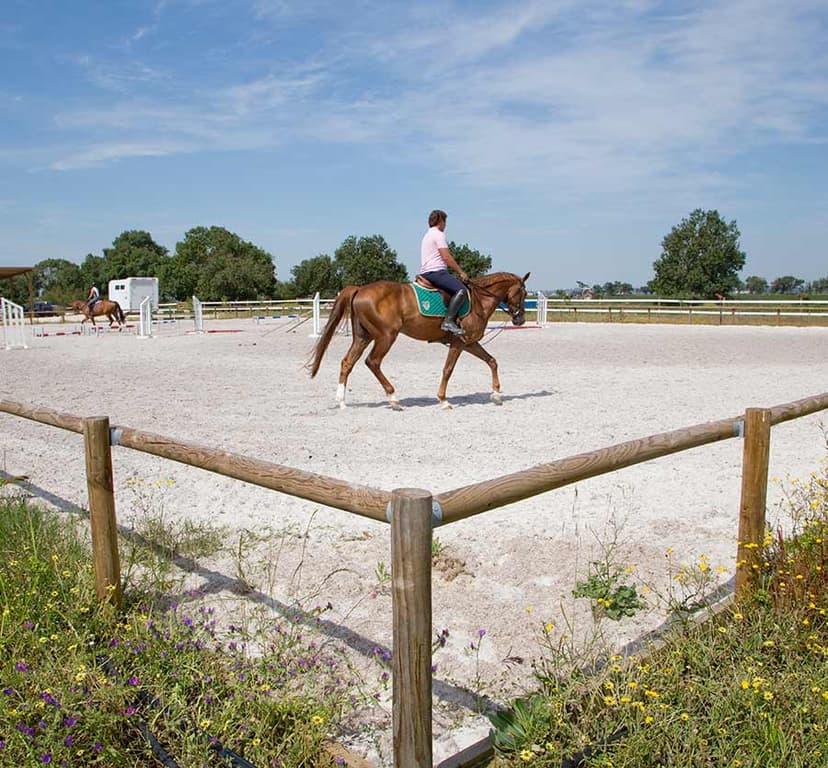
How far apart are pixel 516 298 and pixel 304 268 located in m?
67.9

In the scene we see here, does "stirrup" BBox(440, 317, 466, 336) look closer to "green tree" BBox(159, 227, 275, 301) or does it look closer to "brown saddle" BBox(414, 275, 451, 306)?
"brown saddle" BBox(414, 275, 451, 306)

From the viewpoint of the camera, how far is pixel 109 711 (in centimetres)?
232

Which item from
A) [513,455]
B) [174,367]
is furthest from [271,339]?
[513,455]

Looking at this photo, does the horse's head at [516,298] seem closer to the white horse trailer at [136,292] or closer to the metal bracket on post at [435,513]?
the metal bracket on post at [435,513]

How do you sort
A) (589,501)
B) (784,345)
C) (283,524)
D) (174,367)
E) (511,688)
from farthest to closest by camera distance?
1. (784,345)
2. (174,367)
3. (589,501)
4. (283,524)
5. (511,688)

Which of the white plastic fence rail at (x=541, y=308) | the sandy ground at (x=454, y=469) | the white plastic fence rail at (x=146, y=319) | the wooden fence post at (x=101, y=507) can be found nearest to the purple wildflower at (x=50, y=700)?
the wooden fence post at (x=101, y=507)

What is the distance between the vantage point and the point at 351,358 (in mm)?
8828

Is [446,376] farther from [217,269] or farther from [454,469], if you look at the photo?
[217,269]

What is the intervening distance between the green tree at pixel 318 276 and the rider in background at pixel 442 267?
6429 cm

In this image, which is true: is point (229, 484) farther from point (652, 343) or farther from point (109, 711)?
point (652, 343)

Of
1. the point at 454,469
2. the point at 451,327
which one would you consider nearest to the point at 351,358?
the point at 451,327

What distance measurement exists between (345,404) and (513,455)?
3.25 m

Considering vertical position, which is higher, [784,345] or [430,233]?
[430,233]

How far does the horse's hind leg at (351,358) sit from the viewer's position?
875cm
